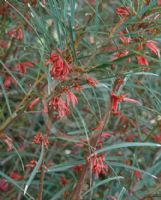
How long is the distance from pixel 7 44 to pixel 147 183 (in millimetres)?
622

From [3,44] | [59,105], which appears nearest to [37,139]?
[59,105]

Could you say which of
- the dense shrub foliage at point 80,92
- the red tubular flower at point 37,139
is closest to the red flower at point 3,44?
the dense shrub foliage at point 80,92

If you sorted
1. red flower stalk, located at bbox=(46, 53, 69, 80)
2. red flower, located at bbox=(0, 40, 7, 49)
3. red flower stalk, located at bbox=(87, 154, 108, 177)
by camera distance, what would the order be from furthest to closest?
red flower, located at bbox=(0, 40, 7, 49) < red flower stalk, located at bbox=(87, 154, 108, 177) < red flower stalk, located at bbox=(46, 53, 69, 80)

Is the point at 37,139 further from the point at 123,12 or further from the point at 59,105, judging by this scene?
the point at 123,12

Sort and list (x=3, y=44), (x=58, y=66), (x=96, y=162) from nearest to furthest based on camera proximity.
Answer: (x=58, y=66) < (x=96, y=162) < (x=3, y=44)

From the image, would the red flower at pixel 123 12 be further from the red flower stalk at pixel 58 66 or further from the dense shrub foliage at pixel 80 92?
the red flower stalk at pixel 58 66

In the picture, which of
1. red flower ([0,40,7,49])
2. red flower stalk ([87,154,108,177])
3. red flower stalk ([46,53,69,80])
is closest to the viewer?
red flower stalk ([46,53,69,80])

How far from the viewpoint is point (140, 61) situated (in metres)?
1.04

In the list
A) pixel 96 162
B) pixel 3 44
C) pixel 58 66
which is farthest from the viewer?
pixel 3 44

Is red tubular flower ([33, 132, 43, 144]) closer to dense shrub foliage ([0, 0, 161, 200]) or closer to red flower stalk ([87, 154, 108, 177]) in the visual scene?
dense shrub foliage ([0, 0, 161, 200])

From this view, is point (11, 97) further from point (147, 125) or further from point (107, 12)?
point (107, 12)

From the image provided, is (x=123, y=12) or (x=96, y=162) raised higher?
(x=123, y=12)

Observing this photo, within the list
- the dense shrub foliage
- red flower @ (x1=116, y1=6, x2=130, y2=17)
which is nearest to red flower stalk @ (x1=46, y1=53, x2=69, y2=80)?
the dense shrub foliage

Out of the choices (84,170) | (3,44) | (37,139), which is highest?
(3,44)
